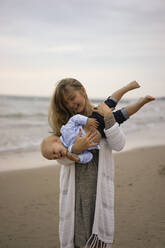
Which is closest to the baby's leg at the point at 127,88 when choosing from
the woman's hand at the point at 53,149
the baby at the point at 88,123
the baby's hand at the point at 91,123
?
the baby at the point at 88,123

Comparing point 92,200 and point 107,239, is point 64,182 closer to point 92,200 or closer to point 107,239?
point 92,200

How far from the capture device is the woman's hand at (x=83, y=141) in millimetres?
2049

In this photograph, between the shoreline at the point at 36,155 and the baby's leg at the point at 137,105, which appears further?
the shoreline at the point at 36,155

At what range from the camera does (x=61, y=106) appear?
2297mm

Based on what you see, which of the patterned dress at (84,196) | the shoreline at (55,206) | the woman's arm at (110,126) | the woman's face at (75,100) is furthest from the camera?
the shoreline at (55,206)

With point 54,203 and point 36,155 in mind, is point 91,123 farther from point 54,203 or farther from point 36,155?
point 36,155

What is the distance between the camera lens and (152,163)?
277 inches

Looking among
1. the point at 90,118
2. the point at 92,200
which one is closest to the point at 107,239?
the point at 92,200

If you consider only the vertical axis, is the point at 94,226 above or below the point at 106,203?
below

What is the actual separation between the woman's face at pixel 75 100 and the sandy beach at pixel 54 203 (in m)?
2.12

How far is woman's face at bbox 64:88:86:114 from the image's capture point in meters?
2.22

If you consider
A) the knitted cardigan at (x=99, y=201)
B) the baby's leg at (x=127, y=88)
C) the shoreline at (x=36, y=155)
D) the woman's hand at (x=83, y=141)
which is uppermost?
the baby's leg at (x=127, y=88)

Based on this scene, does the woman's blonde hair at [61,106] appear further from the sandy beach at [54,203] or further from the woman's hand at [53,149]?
the sandy beach at [54,203]

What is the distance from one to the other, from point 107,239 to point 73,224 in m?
0.29
